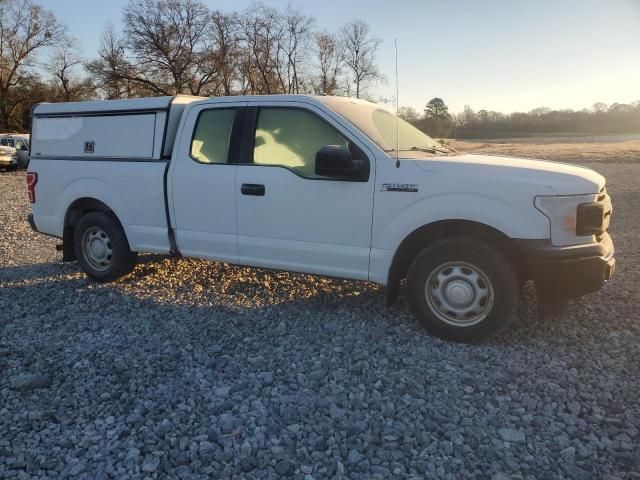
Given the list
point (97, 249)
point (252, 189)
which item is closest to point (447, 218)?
point (252, 189)

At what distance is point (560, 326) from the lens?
15.0ft

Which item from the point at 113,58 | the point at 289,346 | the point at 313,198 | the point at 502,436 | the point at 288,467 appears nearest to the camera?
the point at 288,467

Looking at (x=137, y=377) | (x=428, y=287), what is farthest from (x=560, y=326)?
(x=137, y=377)

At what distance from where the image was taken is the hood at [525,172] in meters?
3.95

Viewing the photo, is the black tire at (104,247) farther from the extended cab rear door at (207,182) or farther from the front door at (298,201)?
the front door at (298,201)

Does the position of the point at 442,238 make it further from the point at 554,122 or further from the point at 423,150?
the point at 554,122

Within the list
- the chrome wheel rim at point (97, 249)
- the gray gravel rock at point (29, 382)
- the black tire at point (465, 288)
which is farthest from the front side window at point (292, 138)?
the gray gravel rock at point (29, 382)

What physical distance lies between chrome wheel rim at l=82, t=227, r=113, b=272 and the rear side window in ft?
5.21

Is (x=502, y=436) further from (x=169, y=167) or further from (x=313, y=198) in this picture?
(x=169, y=167)

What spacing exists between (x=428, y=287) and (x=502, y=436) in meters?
1.50

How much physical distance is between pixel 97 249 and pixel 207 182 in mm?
1842

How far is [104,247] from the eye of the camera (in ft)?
19.7

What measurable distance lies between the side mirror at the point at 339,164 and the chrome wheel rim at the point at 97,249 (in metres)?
2.88

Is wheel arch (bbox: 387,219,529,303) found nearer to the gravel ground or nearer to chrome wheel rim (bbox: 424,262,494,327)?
chrome wheel rim (bbox: 424,262,494,327)
